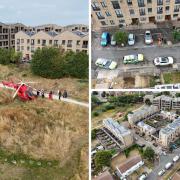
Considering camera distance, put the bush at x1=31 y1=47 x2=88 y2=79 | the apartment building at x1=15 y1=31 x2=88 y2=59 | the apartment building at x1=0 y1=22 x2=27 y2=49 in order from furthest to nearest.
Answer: the apartment building at x1=0 y1=22 x2=27 y2=49 < the bush at x1=31 y1=47 x2=88 y2=79 < the apartment building at x1=15 y1=31 x2=88 y2=59

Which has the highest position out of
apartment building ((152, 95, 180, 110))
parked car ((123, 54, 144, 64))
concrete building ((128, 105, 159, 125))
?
parked car ((123, 54, 144, 64))

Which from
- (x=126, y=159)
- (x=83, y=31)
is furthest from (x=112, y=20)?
(x=126, y=159)

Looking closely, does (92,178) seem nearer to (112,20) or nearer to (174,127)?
(174,127)

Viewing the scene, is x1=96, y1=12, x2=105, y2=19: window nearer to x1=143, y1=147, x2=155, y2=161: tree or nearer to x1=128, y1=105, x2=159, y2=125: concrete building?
x1=128, y1=105, x2=159, y2=125: concrete building

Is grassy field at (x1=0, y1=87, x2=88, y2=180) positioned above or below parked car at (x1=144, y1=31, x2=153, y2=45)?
below

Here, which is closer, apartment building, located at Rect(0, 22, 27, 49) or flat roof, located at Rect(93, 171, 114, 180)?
flat roof, located at Rect(93, 171, 114, 180)

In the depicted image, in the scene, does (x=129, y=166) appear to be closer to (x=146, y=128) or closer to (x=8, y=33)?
(x=146, y=128)

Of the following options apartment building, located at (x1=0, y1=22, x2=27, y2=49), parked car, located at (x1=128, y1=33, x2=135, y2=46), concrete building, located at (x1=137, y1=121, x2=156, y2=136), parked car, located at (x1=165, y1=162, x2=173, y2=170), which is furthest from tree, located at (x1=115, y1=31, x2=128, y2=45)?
apartment building, located at (x1=0, y1=22, x2=27, y2=49)
